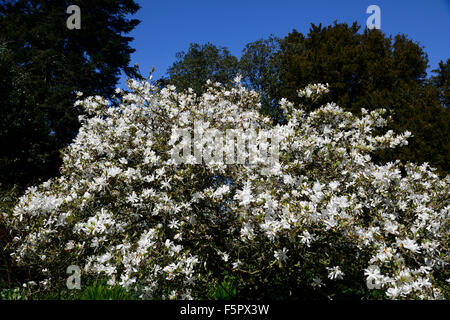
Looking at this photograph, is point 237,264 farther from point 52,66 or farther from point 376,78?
point 52,66

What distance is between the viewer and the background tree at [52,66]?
12.2 metres

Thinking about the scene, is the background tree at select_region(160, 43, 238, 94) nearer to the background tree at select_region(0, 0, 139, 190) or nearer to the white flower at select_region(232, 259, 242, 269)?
the background tree at select_region(0, 0, 139, 190)

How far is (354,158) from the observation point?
432cm

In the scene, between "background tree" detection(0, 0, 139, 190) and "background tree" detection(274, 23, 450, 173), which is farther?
"background tree" detection(0, 0, 139, 190)

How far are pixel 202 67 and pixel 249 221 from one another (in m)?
17.7

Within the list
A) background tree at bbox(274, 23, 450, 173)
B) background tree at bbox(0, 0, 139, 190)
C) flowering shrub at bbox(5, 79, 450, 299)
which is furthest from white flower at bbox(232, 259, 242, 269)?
background tree at bbox(0, 0, 139, 190)

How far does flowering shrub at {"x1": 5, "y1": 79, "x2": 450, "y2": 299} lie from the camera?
10.3ft

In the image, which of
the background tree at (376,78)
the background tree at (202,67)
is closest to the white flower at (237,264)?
the background tree at (376,78)

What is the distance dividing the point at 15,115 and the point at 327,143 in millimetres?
12577

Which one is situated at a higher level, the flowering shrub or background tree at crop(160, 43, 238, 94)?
background tree at crop(160, 43, 238, 94)

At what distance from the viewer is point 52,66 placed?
17547 mm

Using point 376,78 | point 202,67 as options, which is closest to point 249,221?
point 376,78

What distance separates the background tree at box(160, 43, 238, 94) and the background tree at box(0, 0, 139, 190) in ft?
11.9
